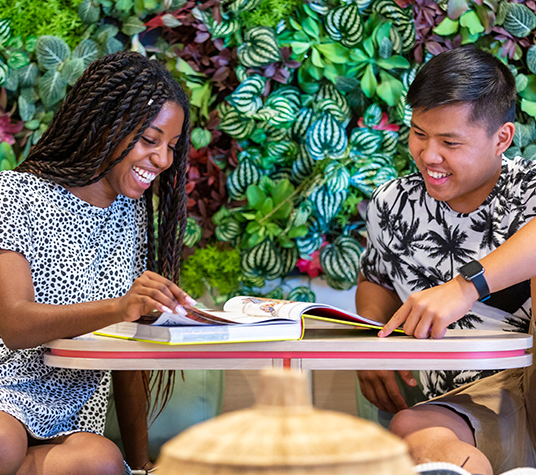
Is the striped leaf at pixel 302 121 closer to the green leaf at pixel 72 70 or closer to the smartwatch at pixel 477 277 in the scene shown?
the green leaf at pixel 72 70

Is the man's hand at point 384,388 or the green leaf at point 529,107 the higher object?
the green leaf at point 529,107

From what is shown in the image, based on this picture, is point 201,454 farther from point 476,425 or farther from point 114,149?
point 114,149

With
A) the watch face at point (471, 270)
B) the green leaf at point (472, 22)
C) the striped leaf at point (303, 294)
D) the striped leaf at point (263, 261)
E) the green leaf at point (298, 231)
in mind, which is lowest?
the striped leaf at point (303, 294)

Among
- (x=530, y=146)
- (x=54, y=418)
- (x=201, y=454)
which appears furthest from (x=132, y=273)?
(x=530, y=146)

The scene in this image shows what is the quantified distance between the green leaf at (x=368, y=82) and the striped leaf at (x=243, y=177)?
1.53 feet

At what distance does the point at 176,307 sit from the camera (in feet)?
2.86

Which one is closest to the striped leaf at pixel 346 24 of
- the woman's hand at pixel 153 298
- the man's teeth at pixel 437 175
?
the man's teeth at pixel 437 175

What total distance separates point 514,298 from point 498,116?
38cm

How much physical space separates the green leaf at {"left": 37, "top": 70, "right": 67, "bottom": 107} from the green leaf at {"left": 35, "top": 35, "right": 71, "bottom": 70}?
0.03 metres

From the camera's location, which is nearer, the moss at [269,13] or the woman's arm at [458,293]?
the woman's arm at [458,293]

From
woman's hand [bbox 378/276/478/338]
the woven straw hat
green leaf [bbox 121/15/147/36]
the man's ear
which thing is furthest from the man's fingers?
green leaf [bbox 121/15/147/36]

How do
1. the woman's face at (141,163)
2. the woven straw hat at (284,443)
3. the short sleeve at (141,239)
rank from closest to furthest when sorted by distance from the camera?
1. the woven straw hat at (284,443)
2. the woman's face at (141,163)
3. the short sleeve at (141,239)

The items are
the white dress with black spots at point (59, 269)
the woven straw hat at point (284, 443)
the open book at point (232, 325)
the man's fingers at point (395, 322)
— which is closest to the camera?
the woven straw hat at point (284, 443)

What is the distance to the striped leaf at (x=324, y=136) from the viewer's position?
6.95 feet
